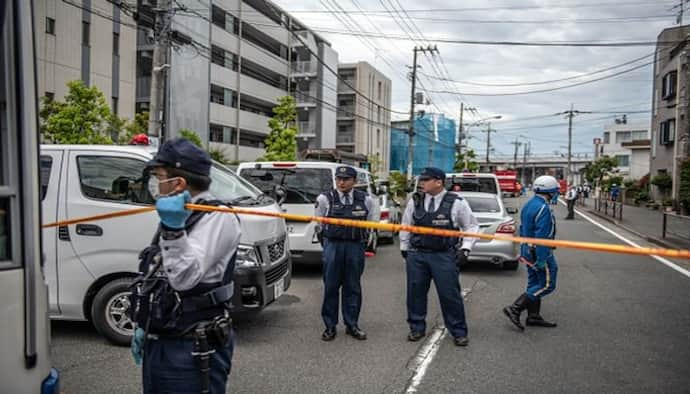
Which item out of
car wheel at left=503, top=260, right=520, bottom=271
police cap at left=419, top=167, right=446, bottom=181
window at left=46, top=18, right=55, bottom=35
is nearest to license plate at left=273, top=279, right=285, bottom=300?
police cap at left=419, top=167, right=446, bottom=181

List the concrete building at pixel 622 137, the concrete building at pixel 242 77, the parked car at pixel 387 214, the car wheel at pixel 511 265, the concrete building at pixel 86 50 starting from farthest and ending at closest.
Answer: the concrete building at pixel 622 137
the concrete building at pixel 242 77
the concrete building at pixel 86 50
the parked car at pixel 387 214
the car wheel at pixel 511 265

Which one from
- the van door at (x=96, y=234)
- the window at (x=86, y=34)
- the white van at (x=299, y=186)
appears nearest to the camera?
the van door at (x=96, y=234)

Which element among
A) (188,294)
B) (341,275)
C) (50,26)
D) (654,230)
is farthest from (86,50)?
(188,294)

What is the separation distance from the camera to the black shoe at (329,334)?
5.66 meters

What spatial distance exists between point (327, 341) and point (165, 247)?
3.57 metres

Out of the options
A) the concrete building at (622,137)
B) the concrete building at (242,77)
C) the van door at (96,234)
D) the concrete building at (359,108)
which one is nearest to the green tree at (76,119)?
the van door at (96,234)

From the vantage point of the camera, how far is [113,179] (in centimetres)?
533

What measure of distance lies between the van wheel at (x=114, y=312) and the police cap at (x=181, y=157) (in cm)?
296

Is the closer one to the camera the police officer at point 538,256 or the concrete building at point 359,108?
the police officer at point 538,256

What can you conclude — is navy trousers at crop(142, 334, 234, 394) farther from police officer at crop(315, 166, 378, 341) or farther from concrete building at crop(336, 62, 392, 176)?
concrete building at crop(336, 62, 392, 176)

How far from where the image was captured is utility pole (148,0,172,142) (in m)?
11.8

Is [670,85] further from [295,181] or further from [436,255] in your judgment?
[436,255]

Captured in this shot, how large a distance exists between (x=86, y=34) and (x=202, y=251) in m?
25.7

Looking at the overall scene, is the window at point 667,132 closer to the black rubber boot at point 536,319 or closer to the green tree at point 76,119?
the black rubber boot at point 536,319
